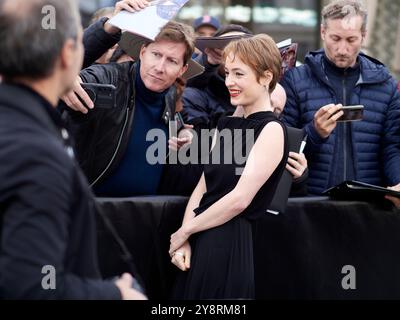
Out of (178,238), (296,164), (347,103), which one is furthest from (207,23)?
(178,238)

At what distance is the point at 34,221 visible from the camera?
1.93 m

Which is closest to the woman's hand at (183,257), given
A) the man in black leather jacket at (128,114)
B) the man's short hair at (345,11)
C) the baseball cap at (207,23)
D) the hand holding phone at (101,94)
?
the man in black leather jacket at (128,114)

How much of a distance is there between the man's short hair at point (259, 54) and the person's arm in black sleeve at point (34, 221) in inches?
74.9

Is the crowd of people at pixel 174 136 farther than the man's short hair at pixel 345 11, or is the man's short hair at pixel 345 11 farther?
the man's short hair at pixel 345 11

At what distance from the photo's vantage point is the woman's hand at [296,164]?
408 cm

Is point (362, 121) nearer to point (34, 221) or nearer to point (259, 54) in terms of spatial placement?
point (259, 54)

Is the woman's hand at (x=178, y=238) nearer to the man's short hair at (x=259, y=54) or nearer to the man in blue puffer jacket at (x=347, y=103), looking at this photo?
the man's short hair at (x=259, y=54)

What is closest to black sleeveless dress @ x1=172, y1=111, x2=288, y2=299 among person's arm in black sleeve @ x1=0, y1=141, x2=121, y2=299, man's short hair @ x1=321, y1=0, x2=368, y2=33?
man's short hair @ x1=321, y1=0, x2=368, y2=33

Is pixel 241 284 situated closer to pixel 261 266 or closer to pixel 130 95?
pixel 261 266

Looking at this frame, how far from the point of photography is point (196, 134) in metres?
4.29

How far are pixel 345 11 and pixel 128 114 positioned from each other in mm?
1402

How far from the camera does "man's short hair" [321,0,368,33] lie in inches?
183

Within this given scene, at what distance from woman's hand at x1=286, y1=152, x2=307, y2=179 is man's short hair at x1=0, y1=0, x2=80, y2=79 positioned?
2.15m
